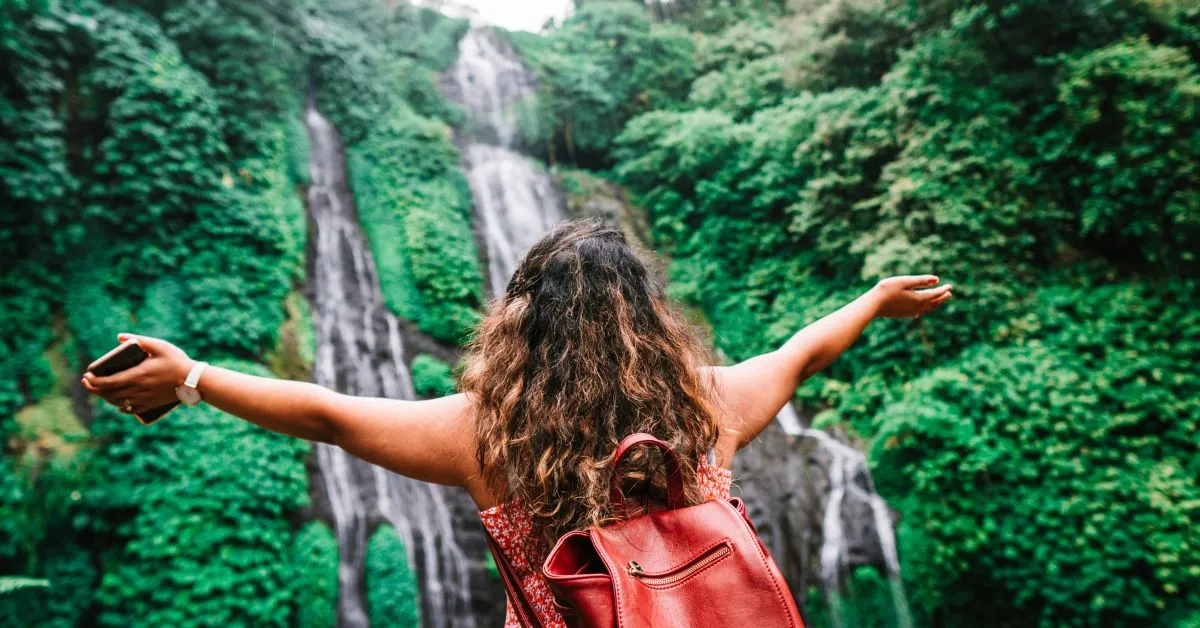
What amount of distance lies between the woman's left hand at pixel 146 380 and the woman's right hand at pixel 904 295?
6.31 feet

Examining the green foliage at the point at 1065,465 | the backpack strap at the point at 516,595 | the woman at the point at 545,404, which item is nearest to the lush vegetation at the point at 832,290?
the green foliage at the point at 1065,465

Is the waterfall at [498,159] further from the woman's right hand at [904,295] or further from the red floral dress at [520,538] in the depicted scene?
the red floral dress at [520,538]

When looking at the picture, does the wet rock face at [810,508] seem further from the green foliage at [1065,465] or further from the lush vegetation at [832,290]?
the green foliage at [1065,465]

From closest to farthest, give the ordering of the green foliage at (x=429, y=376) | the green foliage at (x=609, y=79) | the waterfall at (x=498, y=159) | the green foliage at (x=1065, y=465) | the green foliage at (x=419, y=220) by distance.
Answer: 1. the green foliage at (x=1065, y=465)
2. the green foliage at (x=429, y=376)
3. the green foliage at (x=419, y=220)
4. the waterfall at (x=498, y=159)
5. the green foliage at (x=609, y=79)

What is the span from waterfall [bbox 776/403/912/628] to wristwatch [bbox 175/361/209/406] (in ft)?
19.5

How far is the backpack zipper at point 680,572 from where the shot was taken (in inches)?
36.5

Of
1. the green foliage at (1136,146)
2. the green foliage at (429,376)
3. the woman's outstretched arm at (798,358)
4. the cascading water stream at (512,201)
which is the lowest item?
the green foliage at (429,376)

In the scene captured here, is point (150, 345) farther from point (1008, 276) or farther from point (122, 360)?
point (1008, 276)

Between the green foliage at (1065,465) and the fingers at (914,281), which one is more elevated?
the fingers at (914,281)

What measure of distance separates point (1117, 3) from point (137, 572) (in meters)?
10.4

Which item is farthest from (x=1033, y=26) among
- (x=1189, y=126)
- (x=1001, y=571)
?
(x=1001, y=571)

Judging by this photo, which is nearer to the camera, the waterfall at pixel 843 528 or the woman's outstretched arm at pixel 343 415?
the woman's outstretched arm at pixel 343 415

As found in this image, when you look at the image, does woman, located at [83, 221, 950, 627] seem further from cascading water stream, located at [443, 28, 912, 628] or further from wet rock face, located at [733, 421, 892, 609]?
cascading water stream, located at [443, 28, 912, 628]

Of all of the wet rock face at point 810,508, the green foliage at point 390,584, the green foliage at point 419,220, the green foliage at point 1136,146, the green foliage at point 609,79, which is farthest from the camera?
the green foliage at point 609,79
